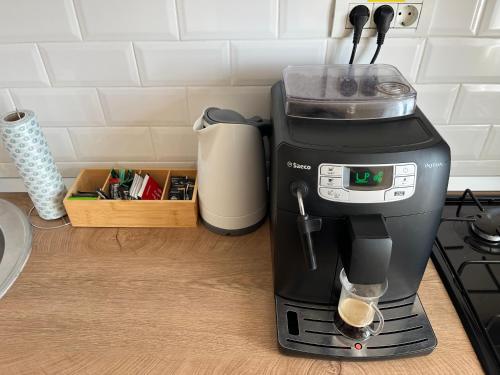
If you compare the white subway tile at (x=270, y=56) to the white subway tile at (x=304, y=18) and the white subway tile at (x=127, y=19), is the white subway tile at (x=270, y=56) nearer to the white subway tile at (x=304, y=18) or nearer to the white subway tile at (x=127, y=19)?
the white subway tile at (x=304, y=18)

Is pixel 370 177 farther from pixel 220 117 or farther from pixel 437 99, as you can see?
pixel 437 99

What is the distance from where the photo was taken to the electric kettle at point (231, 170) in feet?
2.27

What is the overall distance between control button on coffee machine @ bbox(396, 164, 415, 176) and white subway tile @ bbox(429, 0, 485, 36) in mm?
384

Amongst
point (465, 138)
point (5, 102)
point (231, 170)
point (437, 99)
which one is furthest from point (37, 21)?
point (465, 138)

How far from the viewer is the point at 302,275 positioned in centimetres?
63

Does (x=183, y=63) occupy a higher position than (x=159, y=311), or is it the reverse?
(x=183, y=63)

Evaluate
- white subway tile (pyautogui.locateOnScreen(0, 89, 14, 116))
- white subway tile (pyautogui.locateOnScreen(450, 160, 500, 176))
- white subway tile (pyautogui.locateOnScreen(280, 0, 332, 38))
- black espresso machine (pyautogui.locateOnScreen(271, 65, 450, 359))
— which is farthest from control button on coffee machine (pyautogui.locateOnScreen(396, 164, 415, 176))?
white subway tile (pyautogui.locateOnScreen(0, 89, 14, 116))

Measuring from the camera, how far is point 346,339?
0.60m

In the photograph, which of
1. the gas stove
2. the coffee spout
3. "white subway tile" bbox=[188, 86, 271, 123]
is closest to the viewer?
the coffee spout

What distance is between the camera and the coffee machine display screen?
514 mm

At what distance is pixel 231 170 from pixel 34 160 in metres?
0.39

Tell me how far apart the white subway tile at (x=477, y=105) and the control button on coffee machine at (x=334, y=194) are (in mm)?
477

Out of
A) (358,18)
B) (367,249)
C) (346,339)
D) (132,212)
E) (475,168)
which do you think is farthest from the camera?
(475,168)

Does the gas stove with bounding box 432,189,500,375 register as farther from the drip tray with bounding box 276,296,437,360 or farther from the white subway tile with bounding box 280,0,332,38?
the white subway tile with bounding box 280,0,332,38
